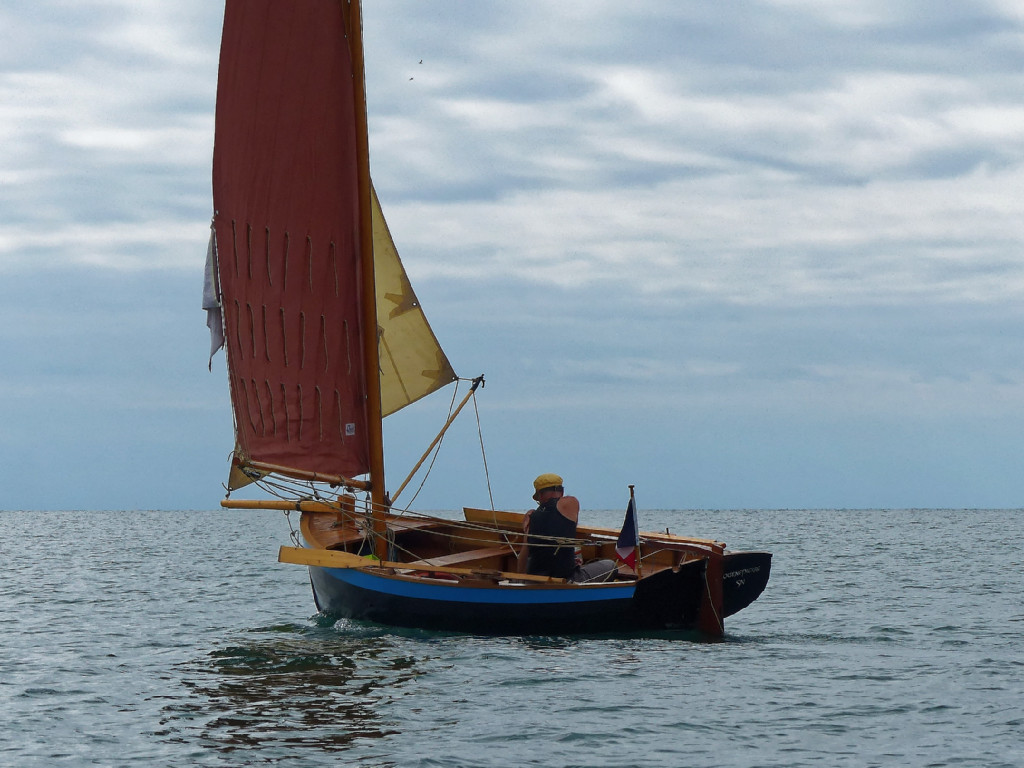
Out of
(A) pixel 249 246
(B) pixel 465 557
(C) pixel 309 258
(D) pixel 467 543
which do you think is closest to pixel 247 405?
(A) pixel 249 246

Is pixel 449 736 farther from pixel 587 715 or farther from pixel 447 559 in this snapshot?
pixel 447 559

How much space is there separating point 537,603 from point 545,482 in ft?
5.48

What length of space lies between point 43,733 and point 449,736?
392 centimetres

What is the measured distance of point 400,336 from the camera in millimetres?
19312

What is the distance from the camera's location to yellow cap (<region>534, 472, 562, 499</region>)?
51.3 feet

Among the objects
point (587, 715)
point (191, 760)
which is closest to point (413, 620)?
point (587, 715)

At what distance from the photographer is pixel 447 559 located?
1703cm

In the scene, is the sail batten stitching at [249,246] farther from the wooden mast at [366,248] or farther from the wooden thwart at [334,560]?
the wooden thwart at [334,560]

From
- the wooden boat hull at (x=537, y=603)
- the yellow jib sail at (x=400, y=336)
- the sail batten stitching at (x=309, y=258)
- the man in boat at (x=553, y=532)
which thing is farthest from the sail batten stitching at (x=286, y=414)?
the man in boat at (x=553, y=532)

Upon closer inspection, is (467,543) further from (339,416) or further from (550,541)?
(550,541)

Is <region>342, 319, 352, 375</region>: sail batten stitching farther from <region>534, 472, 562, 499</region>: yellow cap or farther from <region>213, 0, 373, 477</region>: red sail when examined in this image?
<region>534, 472, 562, 499</region>: yellow cap

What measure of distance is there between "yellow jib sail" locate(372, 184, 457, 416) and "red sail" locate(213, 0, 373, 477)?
148cm

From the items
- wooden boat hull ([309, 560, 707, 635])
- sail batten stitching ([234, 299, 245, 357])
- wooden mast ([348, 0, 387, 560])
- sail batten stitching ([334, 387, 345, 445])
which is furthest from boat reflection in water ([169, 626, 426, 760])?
sail batten stitching ([234, 299, 245, 357])

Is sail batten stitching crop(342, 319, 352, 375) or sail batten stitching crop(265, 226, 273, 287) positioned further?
sail batten stitching crop(265, 226, 273, 287)
